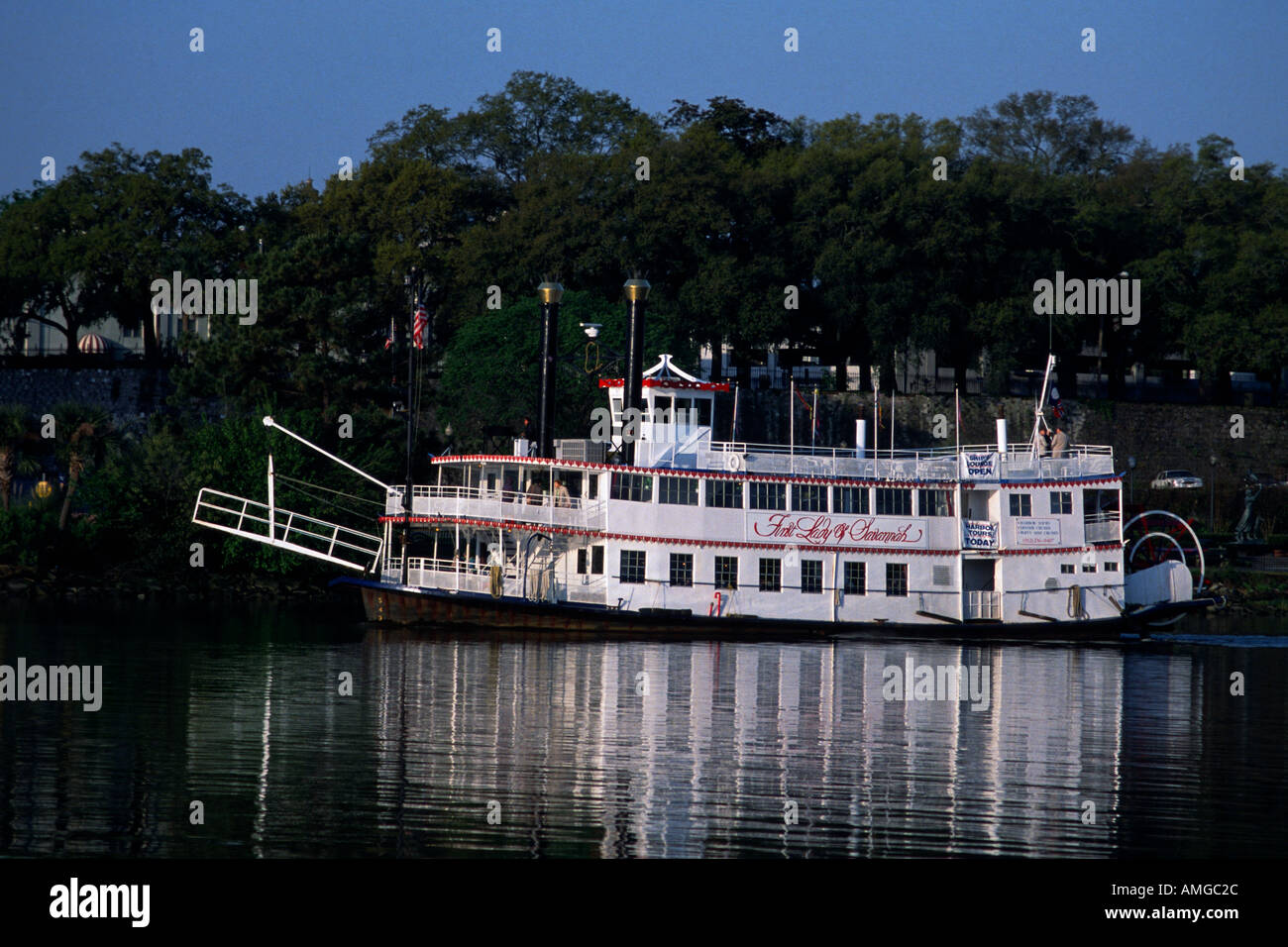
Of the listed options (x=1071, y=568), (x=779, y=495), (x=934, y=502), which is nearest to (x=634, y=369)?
(x=779, y=495)

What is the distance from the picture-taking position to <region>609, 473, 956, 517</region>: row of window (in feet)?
133

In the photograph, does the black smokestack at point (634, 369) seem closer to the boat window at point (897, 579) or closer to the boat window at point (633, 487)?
the boat window at point (633, 487)

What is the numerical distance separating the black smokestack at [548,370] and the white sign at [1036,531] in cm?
1321

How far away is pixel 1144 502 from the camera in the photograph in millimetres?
68188

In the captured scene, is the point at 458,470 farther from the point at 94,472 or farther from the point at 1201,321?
the point at 1201,321

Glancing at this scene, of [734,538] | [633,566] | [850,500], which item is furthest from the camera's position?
[850,500]

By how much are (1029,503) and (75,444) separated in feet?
105

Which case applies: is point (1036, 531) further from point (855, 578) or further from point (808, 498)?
point (808, 498)

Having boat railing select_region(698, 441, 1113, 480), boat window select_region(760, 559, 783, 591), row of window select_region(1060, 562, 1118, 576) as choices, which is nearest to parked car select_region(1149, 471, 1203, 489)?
boat railing select_region(698, 441, 1113, 480)

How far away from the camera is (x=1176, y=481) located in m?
71.2

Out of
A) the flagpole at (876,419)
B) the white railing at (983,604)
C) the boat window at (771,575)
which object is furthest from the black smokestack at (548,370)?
the white railing at (983,604)

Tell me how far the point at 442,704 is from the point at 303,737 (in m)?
4.08

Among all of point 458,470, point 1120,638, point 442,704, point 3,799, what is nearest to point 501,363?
point 458,470

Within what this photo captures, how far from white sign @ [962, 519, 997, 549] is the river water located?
254 inches
